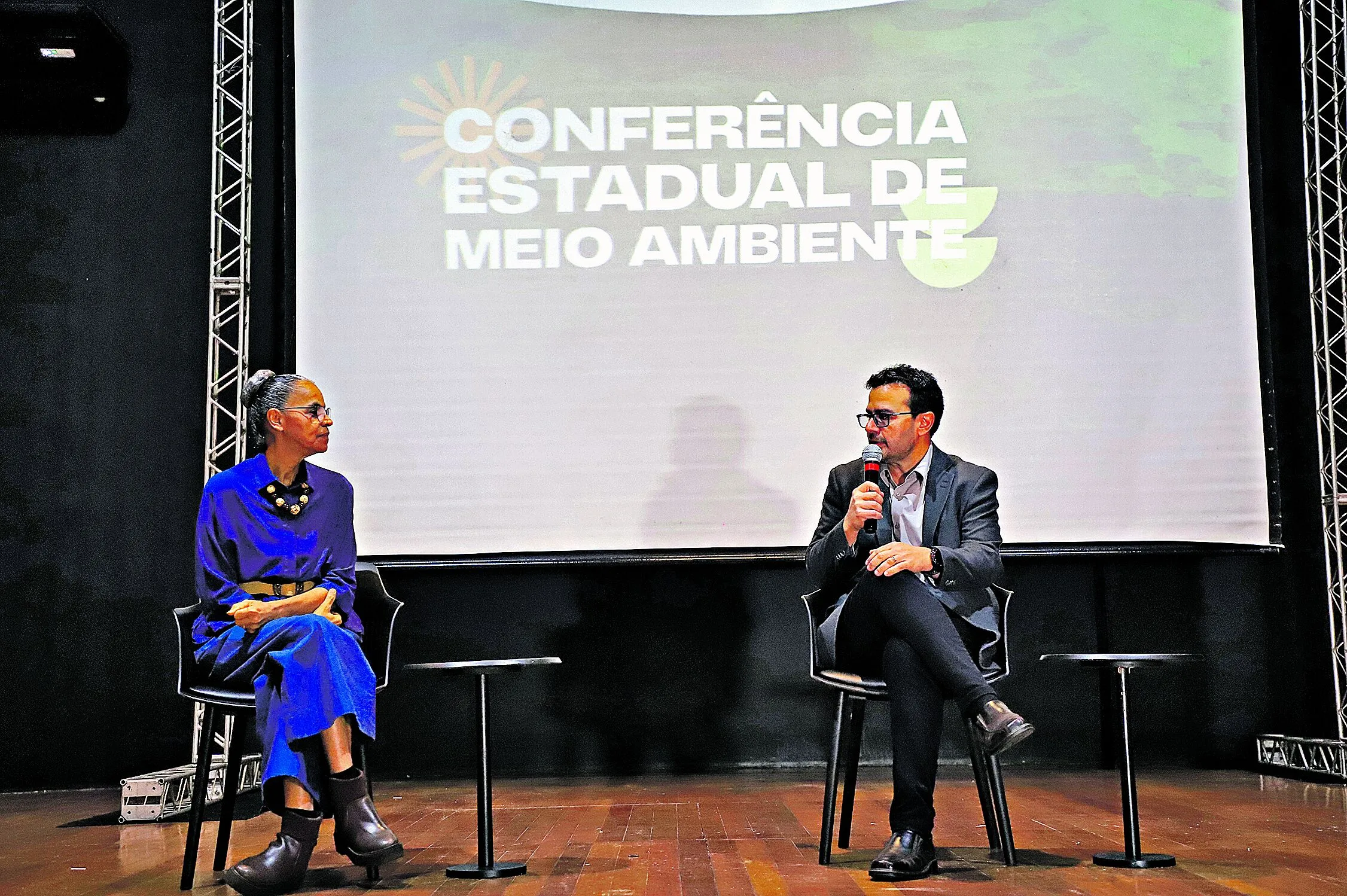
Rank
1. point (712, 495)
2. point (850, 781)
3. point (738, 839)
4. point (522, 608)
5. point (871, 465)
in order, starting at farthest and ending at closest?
point (522, 608), point (712, 495), point (738, 839), point (850, 781), point (871, 465)

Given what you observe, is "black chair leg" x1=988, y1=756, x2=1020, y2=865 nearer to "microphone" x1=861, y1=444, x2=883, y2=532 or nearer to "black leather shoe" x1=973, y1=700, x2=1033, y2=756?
"black leather shoe" x1=973, y1=700, x2=1033, y2=756

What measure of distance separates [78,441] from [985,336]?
3290 millimetres

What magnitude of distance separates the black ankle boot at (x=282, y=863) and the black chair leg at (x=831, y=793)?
105cm

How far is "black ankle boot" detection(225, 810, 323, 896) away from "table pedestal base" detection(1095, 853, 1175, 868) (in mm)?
1610

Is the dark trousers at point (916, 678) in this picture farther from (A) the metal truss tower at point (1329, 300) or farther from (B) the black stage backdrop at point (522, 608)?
(A) the metal truss tower at point (1329, 300)

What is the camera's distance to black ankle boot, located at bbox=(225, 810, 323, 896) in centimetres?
237

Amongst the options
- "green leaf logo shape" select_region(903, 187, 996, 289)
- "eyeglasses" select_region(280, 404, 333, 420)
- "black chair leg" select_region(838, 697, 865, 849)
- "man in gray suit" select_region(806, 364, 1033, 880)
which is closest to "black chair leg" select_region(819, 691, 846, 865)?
"black chair leg" select_region(838, 697, 865, 849)

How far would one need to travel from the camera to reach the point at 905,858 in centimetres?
244

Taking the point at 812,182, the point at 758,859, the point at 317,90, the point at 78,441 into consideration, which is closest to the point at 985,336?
the point at 812,182

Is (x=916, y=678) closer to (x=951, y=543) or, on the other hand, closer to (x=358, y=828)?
(x=951, y=543)

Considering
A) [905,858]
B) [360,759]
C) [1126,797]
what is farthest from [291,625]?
[1126,797]

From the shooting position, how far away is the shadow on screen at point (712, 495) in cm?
432

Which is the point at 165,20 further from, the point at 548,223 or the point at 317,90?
the point at 548,223

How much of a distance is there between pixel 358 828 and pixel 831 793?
1005mm
